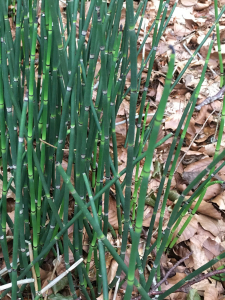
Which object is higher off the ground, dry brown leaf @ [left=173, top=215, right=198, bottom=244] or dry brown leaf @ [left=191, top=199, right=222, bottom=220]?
dry brown leaf @ [left=191, top=199, right=222, bottom=220]

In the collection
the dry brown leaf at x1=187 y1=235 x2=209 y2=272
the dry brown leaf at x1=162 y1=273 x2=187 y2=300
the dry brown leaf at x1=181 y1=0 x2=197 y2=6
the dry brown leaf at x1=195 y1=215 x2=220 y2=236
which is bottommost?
the dry brown leaf at x1=162 y1=273 x2=187 y2=300

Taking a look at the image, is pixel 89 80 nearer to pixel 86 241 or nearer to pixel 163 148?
pixel 86 241

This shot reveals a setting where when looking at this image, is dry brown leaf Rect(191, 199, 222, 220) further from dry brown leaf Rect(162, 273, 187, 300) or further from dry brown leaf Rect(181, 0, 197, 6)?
dry brown leaf Rect(181, 0, 197, 6)

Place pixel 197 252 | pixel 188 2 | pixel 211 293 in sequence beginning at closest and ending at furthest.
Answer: pixel 211 293
pixel 197 252
pixel 188 2

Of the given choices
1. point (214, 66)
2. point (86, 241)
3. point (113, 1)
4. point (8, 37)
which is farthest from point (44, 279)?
point (214, 66)

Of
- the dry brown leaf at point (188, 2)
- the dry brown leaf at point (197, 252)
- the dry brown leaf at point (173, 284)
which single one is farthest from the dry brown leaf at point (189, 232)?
the dry brown leaf at point (188, 2)

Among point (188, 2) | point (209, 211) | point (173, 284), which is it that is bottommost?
point (173, 284)

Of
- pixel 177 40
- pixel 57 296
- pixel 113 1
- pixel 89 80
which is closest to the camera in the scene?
pixel 89 80

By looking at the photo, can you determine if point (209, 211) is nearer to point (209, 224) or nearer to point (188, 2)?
point (209, 224)

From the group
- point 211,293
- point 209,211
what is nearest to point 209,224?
point 209,211

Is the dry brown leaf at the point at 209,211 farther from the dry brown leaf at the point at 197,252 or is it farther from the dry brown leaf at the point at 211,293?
the dry brown leaf at the point at 211,293

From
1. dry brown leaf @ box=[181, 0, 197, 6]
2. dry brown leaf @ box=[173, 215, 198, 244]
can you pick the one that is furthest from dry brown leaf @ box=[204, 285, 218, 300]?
dry brown leaf @ box=[181, 0, 197, 6]
